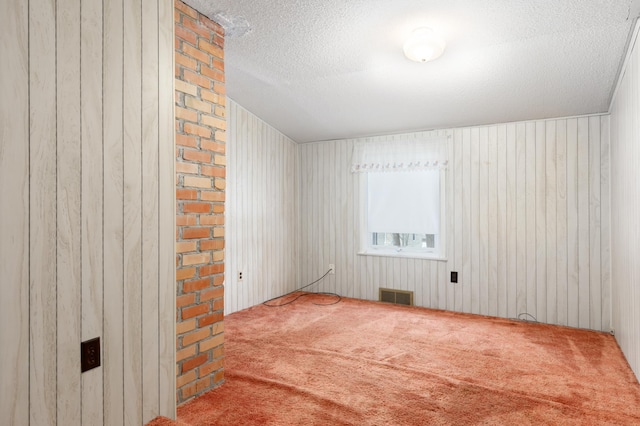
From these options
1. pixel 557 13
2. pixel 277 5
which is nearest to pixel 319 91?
pixel 277 5

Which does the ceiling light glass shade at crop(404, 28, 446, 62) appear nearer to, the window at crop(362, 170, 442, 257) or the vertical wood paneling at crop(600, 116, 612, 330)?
the window at crop(362, 170, 442, 257)

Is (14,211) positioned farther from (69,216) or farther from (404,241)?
(404,241)

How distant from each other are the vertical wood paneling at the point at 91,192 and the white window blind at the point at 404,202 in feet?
10.6

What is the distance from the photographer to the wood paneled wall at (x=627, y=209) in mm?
2188

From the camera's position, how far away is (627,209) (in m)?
2.45

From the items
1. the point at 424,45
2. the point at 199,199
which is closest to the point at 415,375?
the point at 199,199

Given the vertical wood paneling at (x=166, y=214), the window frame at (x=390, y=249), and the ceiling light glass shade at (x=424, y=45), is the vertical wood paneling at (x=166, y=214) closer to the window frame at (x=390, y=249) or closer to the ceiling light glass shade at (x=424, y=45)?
the ceiling light glass shade at (x=424, y=45)

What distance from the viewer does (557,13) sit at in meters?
2.08

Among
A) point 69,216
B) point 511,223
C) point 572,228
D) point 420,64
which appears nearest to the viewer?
point 69,216

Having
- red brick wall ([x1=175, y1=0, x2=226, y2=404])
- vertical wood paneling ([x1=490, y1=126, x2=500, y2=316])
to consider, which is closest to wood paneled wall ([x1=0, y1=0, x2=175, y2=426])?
red brick wall ([x1=175, y1=0, x2=226, y2=404])

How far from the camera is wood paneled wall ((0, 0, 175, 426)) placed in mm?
1235

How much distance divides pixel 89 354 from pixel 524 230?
3.58 meters

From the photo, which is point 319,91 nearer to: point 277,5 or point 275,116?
point 275,116

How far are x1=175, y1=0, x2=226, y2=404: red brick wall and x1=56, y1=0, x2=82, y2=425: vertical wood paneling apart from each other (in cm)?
62
